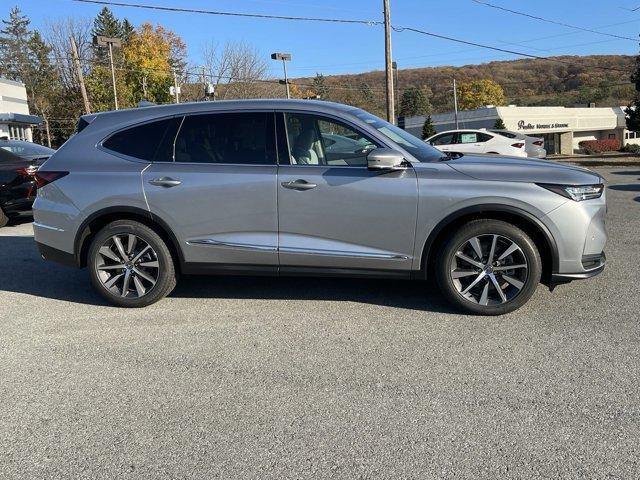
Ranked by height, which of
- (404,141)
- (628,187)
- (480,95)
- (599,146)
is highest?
(480,95)

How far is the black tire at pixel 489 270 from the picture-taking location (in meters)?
4.48

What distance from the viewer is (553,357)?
151 inches

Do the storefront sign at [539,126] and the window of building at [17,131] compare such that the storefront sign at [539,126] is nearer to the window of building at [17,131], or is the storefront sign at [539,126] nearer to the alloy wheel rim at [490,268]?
the window of building at [17,131]

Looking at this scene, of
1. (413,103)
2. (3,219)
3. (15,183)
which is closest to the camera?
(15,183)

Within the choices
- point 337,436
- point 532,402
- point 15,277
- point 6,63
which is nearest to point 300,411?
point 337,436

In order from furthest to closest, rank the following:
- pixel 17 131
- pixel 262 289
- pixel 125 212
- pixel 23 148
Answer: pixel 17 131
pixel 23 148
pixel 262 289
pixel 125 212

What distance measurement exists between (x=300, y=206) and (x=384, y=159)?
803mm

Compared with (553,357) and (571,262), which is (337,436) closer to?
(553,357)

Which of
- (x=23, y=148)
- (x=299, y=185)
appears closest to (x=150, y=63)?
(x=23, y=148)

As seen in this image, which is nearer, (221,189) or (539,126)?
(221,189)

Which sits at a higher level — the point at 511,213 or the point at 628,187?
the point at 511,213

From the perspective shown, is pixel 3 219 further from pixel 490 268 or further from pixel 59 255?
pixel 490 268

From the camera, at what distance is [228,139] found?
4.96 m

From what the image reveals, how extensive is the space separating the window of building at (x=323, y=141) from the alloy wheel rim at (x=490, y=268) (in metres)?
1.17
